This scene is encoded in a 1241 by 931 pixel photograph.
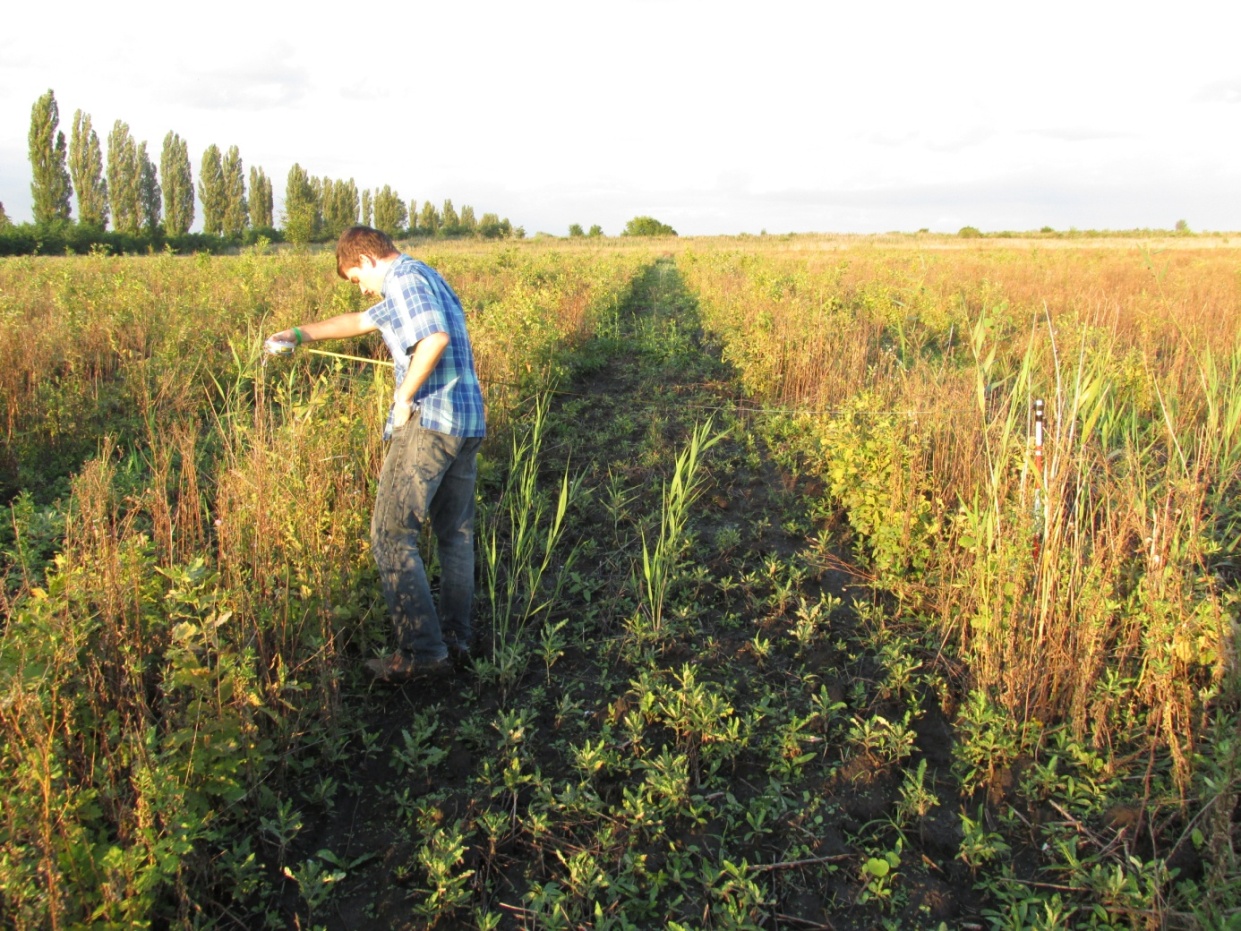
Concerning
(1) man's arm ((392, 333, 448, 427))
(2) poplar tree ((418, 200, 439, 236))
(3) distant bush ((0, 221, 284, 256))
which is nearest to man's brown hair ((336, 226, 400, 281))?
(1) man's arm ((392, 333, 448, 427))

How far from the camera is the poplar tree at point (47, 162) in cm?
3569

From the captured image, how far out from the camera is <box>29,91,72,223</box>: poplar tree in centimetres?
3569

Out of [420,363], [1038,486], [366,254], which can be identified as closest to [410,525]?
[420,363]

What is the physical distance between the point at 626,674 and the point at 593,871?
1.17 m

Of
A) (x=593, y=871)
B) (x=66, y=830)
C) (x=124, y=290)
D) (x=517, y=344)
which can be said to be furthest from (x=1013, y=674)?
(x=124, y=290)

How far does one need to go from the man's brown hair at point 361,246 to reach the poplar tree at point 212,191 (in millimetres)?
47792

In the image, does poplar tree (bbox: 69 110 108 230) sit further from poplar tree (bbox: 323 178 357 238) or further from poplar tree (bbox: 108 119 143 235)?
poplar tree (bbox: 323 178 357 238)

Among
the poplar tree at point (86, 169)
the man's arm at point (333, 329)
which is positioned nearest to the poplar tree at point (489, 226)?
the poplar tree at point (86, 169)

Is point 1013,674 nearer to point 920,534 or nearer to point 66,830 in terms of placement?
point 920,534

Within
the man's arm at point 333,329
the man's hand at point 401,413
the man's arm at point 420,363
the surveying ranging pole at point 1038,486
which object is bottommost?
the surveying ranging pole at point 1038,486

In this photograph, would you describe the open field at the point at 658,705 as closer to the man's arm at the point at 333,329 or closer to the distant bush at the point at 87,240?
the man's arm at the point at 333,329

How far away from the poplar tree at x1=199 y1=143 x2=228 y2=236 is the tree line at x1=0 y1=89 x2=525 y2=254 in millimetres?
53

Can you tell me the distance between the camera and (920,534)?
13.7ft

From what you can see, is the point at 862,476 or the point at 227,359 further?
the point at 227,359
